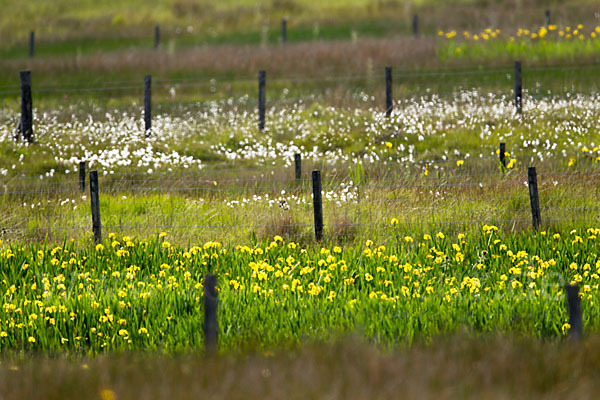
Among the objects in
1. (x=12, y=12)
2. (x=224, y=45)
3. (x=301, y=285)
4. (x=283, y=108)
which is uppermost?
(x=12, y=12)

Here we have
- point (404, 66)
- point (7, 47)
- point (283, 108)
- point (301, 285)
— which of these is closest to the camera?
point (301, 285)

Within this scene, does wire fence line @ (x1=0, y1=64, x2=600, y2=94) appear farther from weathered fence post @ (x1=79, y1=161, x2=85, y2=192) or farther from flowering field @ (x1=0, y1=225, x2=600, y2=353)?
flowering field @ (x1=0, y1=225, x2=600, y2=353)

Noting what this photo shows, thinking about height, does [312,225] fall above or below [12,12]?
below

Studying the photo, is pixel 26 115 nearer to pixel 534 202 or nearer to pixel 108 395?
pixel 534 202

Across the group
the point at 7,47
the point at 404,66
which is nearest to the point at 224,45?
the point at 404,66

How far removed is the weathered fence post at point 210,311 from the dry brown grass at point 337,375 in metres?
0.61

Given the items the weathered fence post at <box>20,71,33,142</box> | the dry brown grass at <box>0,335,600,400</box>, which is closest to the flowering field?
the dry brown grass at <box>0,335,600,400</box>

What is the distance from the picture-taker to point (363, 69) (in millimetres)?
27094

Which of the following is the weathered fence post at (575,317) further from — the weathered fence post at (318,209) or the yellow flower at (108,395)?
the weathered fence post at (318,209)

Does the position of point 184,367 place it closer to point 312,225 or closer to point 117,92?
point 312,225

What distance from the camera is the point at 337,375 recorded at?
4.55 m

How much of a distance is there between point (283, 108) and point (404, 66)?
618 cm

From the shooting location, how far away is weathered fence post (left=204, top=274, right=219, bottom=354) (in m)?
5.76

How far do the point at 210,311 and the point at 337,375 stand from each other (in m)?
1.57
